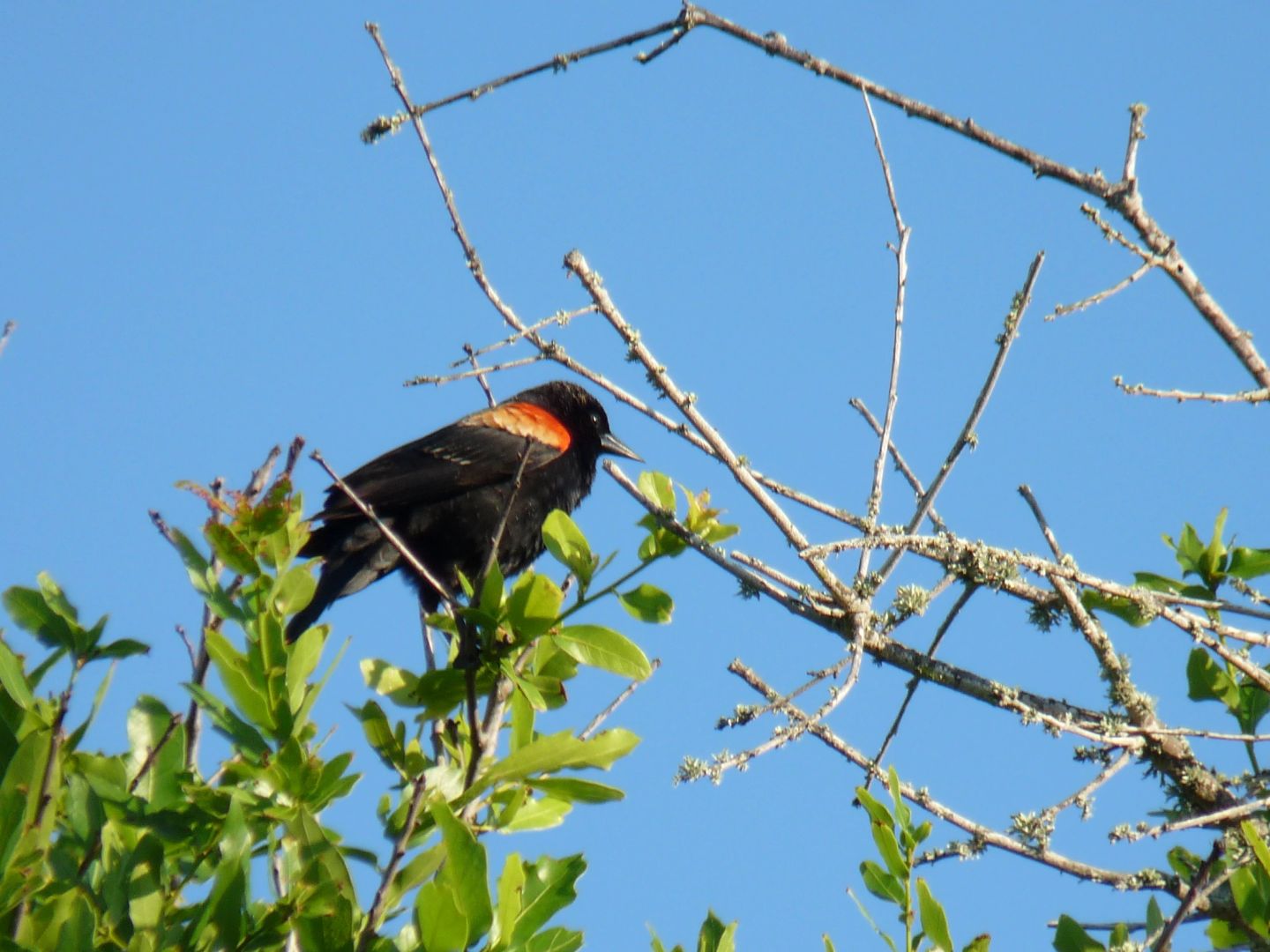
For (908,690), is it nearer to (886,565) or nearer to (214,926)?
(886,565)

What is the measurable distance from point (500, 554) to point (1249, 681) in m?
3.03

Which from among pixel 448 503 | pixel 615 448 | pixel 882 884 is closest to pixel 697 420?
pixel 882 884

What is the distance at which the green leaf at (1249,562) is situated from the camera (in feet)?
9.25

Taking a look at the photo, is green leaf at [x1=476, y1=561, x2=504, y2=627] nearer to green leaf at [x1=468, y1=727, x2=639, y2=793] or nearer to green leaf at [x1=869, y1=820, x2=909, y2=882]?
green leaf at [x1=468, y1=727, x2=639, y2=793]

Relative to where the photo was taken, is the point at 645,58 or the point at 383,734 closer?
the point at 383,734

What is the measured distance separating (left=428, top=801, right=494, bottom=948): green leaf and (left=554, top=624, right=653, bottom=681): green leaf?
54cm

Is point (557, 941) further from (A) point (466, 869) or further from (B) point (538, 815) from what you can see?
(B) point (538, 815)

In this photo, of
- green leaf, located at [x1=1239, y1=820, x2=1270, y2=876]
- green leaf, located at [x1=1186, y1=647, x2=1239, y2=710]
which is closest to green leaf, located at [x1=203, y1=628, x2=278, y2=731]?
green leaf, located at [x1=1239, y1=820, x2=1270, y2=876]

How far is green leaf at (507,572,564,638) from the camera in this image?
2.18m

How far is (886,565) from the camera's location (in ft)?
8.67

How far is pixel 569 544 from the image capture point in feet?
7.73

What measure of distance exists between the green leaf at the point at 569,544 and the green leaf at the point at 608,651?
0.12m

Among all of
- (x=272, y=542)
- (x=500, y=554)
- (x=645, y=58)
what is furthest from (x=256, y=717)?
(x=500, y=554)

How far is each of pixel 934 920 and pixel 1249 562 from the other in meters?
1.17
